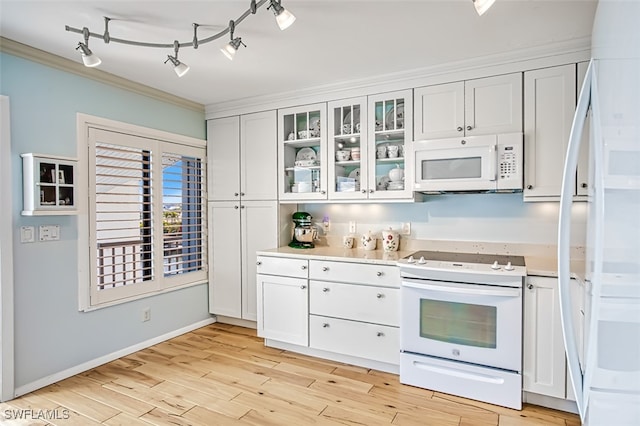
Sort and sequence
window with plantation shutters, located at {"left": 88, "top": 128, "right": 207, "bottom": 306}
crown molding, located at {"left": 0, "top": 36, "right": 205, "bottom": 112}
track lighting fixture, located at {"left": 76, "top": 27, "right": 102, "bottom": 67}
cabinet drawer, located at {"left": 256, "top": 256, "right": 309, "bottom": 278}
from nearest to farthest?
track lighting fixture, located at {"left": 76, "top": 27, "right": 102, "bottom": 67} → crown molding, located at {"left": 0, "top": 36, "right": 205, "bottom": 112} → window with plantation shutters, located at {"left": 88, "top": 128, "right": 207, "bottom": 306} → cabinet drawer, located at {"left": 256, "top": 256, "right": 309, "bottom": 278}

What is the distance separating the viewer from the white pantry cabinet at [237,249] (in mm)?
3750

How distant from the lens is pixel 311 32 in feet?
7.70

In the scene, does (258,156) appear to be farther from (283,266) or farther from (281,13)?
(281,13)

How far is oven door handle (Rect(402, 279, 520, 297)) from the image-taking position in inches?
94.0

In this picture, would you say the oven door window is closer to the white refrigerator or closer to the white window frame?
the white refrigerator

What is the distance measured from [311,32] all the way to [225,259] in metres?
2.50

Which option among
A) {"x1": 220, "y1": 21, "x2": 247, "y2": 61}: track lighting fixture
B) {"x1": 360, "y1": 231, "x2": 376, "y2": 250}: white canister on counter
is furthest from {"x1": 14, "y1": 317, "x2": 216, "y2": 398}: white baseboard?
{"x1": 220, "y1": 21, "x2": 247, "y2": 61}: track lighting fixture

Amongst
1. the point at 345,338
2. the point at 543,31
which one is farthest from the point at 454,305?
the point at 543,31

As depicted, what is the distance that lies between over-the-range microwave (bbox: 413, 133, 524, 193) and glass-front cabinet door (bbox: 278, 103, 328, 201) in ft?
3.00

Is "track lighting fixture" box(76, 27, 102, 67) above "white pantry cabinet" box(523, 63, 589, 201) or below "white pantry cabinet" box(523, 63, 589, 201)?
above

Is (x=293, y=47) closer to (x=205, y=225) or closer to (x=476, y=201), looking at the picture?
(x=476, y=201)

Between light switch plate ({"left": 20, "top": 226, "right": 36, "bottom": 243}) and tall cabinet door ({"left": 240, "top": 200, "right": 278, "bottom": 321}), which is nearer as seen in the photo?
light switch plate ({"left": 20, "top": 226, "right": 36, "bottom": 243})

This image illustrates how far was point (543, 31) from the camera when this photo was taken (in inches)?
91.7

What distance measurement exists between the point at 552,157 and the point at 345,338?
2026 millimetres
